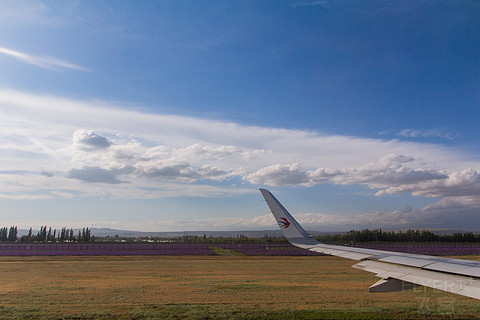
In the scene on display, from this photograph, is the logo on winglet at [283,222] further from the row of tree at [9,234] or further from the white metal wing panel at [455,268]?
the row of tree at [9,234]

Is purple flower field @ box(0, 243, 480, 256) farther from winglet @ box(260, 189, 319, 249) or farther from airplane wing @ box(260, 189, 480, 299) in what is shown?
airplane wing @ box(260, 189, 480, 299)

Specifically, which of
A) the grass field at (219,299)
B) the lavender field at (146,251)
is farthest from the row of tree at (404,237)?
the grass field at (219,299)

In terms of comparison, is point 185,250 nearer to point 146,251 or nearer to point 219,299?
point 146,251

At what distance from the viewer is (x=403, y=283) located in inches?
260

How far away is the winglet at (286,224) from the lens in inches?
433

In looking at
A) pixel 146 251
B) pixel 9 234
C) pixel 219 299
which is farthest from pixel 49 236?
pixel 219 299

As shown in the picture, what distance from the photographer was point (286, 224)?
11102 mm

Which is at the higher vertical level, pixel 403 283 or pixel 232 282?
pixel 403 283

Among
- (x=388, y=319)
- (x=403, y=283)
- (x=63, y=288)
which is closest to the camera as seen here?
(x=403, y=283)

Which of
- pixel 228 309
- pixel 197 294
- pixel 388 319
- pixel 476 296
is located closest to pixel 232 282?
pixel 197 294

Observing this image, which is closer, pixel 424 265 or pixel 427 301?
pixel 424 265

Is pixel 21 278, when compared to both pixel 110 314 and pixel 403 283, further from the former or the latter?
pixel 403 283

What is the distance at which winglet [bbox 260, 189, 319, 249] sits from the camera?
36.1 feet

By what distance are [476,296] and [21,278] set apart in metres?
27.1
